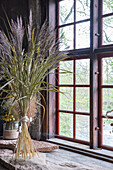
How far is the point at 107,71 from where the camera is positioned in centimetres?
330

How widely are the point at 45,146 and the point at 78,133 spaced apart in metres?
0.59

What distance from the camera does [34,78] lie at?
8.00ft

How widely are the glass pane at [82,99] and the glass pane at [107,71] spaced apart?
0.36 metres

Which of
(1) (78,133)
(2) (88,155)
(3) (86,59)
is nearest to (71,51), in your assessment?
(3) (86,59)

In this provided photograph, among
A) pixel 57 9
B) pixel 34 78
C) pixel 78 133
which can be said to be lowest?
pixel 78 133

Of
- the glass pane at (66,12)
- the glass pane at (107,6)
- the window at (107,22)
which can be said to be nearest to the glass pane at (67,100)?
the window at (107,22)

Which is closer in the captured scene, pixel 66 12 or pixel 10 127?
pixel 10 127

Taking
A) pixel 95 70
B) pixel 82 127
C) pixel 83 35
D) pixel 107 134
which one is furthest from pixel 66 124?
pixel 83 35

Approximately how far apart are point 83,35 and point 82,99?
0.94 meters

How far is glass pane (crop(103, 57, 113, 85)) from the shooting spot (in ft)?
10.6

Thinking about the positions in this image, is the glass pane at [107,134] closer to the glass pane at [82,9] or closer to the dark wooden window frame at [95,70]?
the dark wooden window frame at [95,70]

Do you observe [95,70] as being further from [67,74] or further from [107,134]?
[107,134]

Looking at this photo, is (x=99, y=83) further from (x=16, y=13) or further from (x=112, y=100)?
(x=16, y=13)

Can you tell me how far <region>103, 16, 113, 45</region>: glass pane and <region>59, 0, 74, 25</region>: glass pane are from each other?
0.67 meters
